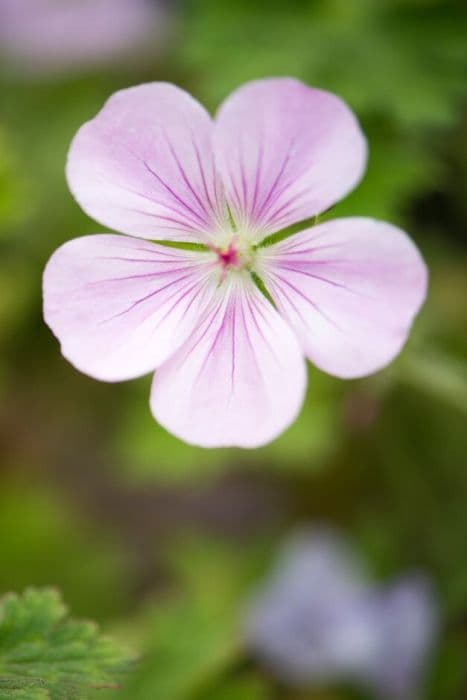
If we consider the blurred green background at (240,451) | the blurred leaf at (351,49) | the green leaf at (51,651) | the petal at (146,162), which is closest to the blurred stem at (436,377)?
the blurred green background at (240,451)

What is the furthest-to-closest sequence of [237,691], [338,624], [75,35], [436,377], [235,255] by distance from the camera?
[75,35], [338,624], [237,691], [436,377], [235,255]

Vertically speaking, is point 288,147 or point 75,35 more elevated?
point 75,35

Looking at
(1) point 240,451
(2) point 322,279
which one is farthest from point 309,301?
(1) point 240,451

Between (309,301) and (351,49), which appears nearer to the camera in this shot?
(309,301)

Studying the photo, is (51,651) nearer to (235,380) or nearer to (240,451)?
(235,380)

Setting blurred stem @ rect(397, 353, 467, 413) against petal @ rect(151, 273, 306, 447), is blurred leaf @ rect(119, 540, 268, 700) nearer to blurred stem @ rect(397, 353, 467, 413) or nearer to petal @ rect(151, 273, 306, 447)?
blurred stem @ rect(397, 353, 467, 413)

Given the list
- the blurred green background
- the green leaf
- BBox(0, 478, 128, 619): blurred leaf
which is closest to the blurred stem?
the blurred green background
